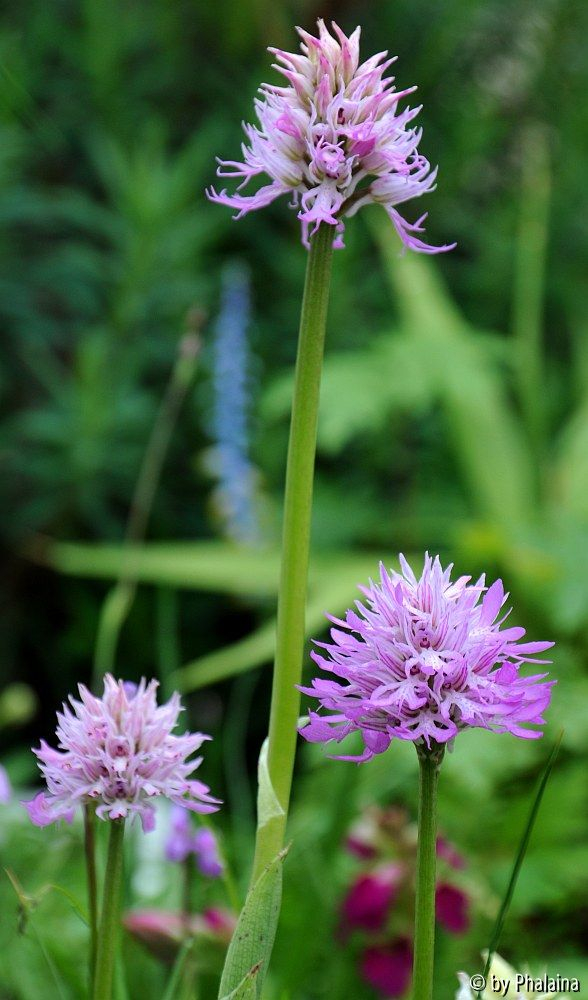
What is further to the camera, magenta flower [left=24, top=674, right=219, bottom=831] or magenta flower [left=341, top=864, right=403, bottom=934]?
magenta flower [left=341, top=864, right=403, bottom=934]

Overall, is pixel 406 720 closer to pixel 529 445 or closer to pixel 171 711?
pixel 171 711

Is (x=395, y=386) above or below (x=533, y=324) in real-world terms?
below

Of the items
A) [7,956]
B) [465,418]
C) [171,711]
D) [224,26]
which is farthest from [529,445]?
[171,711]

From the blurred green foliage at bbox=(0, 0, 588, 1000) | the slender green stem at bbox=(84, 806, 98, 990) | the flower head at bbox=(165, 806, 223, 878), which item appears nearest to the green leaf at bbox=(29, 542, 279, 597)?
the blurred green foliage at bbox=(0, 0, 588, 1000)

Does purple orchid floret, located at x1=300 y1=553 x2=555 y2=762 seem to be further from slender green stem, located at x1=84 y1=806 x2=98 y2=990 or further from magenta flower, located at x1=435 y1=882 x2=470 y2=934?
magenta flower, located at x1=435 y1=882 x2=470 y2=934

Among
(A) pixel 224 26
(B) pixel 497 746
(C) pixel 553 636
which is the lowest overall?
(B) pixel 497 746

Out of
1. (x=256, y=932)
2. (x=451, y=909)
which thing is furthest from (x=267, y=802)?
(x=451, y=909)
